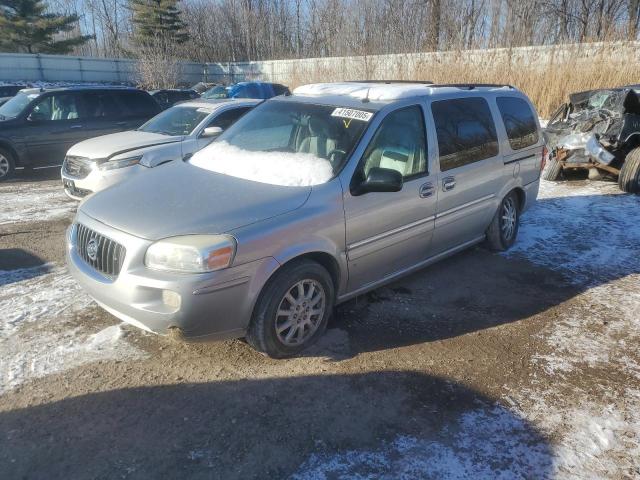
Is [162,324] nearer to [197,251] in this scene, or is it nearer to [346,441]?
[197,251]

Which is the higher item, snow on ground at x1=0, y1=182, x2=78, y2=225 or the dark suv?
the dark suv

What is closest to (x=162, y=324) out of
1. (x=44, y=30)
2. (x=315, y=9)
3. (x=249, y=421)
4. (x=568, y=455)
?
(x=249, y=421)

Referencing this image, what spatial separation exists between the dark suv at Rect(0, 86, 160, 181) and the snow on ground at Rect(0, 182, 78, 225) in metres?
0.73

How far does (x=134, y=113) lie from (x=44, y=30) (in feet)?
126

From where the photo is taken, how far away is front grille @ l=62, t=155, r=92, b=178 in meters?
7.19

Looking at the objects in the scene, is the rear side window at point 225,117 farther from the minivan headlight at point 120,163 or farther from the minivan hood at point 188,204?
Answer: the minivan hood at point 188,204

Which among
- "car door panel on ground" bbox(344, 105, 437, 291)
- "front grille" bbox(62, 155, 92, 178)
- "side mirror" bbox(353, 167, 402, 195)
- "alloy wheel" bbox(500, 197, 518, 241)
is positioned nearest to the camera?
"side mirror" bbox(353, 167, 402, 195)

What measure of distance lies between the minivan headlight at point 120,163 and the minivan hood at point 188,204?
3.44m

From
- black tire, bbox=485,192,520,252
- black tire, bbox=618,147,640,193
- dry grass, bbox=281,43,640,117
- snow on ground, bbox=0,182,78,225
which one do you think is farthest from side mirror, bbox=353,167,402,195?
dry grass, bbox=281,43,640,117

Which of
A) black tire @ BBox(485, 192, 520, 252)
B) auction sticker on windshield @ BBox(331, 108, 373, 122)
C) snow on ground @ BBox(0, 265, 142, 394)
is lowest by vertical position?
snow on ground @ BBox(0, 265, 142, 394)

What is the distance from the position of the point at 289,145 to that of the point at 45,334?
7.87ft

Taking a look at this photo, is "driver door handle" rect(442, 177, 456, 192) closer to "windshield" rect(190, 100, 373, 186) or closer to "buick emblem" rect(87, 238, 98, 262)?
"windshield" rect(190, 100, 373, 186)

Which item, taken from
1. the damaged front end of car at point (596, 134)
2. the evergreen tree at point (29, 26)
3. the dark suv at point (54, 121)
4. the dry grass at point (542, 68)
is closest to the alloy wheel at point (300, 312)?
the damaged front end of car at point (596, 134)

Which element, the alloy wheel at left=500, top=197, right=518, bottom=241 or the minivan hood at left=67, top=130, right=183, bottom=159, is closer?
the alloy wheel at left=500, top=197, right=518, bottom=241
